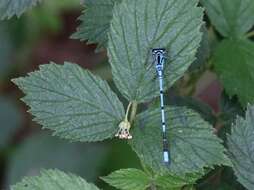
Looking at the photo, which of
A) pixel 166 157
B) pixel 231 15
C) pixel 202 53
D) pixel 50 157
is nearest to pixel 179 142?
pixel 166 157

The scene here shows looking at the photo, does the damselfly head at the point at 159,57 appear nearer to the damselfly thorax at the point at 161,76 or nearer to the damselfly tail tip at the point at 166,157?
the damselfly thorax at the point at 161,76

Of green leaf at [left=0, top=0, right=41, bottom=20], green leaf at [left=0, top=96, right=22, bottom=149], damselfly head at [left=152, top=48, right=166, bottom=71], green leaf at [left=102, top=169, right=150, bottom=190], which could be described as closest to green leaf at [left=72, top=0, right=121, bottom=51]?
green leaf at [left=0, top=0, right=41, bottom=20]

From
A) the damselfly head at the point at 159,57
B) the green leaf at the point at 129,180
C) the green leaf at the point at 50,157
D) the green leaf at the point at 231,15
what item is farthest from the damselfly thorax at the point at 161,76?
the green leaf at the point at 50,157

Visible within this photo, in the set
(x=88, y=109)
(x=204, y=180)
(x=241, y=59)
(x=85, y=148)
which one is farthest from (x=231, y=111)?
(x=85, y=148)

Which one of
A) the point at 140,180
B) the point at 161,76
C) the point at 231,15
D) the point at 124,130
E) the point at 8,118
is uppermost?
the point at 231,15

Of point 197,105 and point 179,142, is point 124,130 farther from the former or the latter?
point 197,105

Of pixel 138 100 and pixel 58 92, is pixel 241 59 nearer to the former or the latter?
pixel 138 100

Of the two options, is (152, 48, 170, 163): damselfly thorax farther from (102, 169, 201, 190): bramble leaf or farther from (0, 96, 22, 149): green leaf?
(0, 96, 22, 149): green leaf
